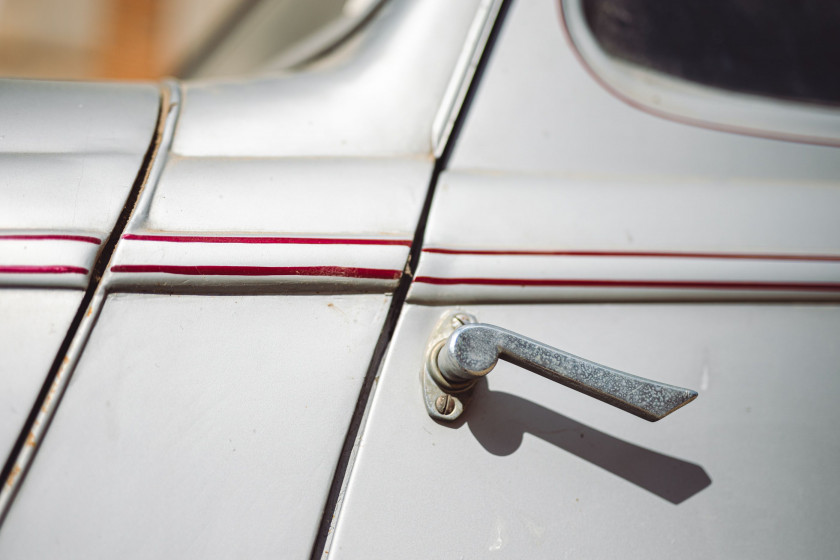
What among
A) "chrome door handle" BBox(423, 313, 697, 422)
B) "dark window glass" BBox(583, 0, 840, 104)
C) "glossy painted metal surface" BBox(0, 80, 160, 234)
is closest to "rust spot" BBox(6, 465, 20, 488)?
"glossy painted metal surface" BBox(0, 80, 160, 234)

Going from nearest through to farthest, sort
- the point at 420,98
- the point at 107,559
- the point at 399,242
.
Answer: the point at 107,559
the point at 399,242
the point at 420,98

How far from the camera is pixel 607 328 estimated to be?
75 centimetres

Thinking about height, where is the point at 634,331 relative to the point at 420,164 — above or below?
below

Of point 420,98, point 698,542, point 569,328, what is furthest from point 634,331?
point 420,98

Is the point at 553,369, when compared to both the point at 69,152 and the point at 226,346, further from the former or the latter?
the point at 69,152

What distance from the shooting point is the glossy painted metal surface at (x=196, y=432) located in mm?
594

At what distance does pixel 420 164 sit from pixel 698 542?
0.54 meters

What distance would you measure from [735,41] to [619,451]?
64 centimetres

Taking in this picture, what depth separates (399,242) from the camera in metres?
0.71

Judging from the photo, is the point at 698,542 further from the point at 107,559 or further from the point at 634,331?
the point at 107,559

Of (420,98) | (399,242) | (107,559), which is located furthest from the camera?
(420,98)

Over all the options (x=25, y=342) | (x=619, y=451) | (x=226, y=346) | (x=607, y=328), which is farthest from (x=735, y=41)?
(x=25, y=342)

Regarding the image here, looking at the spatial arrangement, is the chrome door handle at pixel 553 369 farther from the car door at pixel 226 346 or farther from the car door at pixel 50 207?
the car door at pixel 50 207

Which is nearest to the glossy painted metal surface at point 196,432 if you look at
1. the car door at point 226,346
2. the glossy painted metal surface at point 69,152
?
the car door at point 226,346
